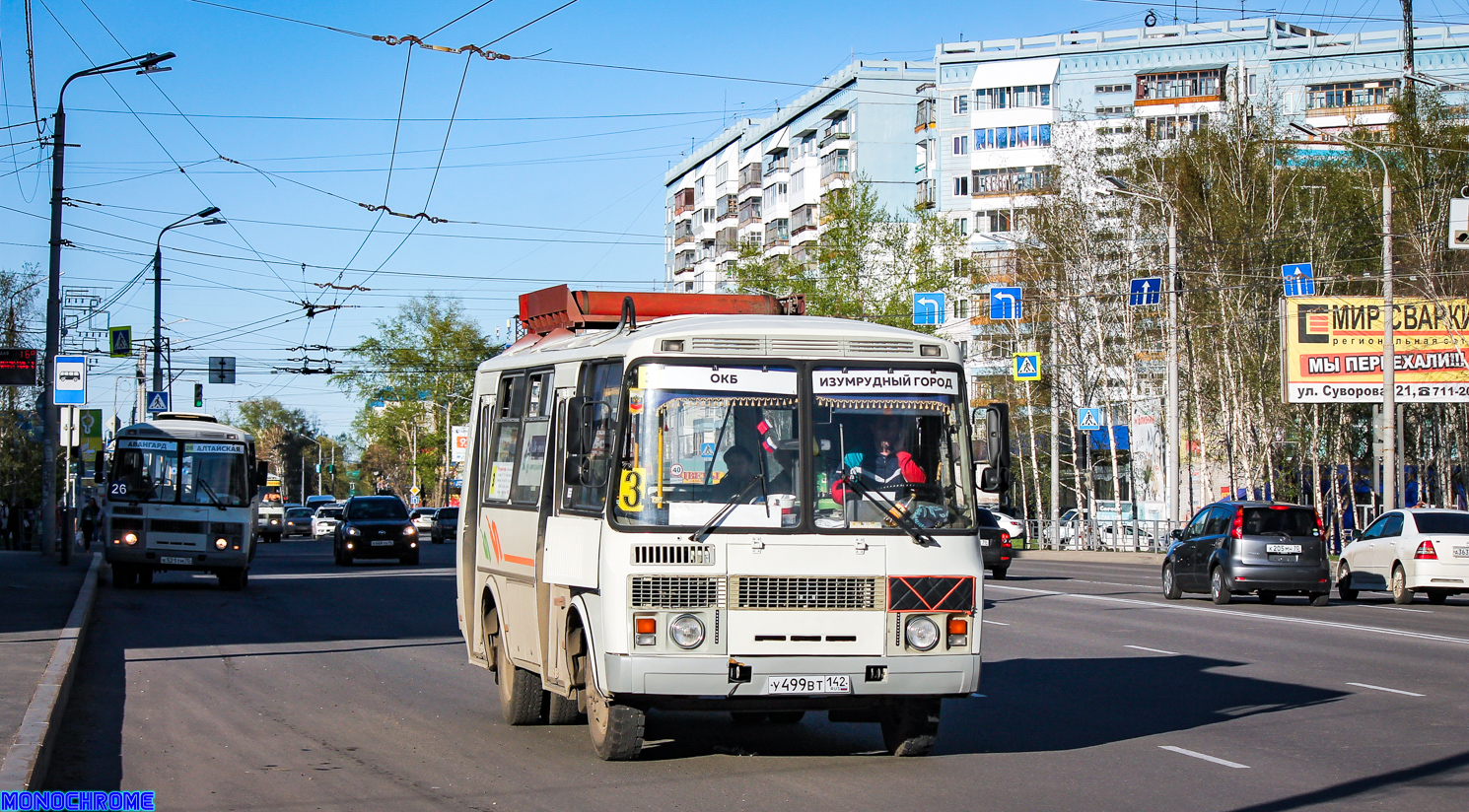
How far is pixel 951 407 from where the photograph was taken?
9.43m

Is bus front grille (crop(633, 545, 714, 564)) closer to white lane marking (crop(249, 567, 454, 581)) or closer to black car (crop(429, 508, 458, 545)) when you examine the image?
white lane marking (crop(249, 567, 454, 581))

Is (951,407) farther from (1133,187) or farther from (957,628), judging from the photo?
(1133,187)

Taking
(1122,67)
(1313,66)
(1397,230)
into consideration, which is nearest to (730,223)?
(1122,67)

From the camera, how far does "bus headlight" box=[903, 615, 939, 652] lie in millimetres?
8969

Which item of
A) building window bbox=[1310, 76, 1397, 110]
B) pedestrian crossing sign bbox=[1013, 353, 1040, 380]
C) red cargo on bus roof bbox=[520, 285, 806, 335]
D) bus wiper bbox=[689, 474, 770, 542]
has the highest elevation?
building window bbox=[1310, 76, 1397, 110]

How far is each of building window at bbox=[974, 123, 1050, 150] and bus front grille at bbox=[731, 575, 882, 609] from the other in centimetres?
6624

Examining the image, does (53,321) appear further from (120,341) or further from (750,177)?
(750,177)

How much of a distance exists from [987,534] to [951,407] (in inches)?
885

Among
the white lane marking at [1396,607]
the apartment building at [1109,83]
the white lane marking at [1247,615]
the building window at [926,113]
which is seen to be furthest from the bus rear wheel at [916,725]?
the building window at [926,113]

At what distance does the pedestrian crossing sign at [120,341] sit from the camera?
4253 cm

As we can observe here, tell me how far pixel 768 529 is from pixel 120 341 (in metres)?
37.8

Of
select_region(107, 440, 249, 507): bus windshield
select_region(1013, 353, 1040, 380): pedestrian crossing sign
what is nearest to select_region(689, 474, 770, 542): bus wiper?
select_region(107, 440, 249, 507): bus windshield

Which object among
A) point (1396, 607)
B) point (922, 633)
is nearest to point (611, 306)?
point (922, 633)

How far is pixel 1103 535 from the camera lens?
171ft
